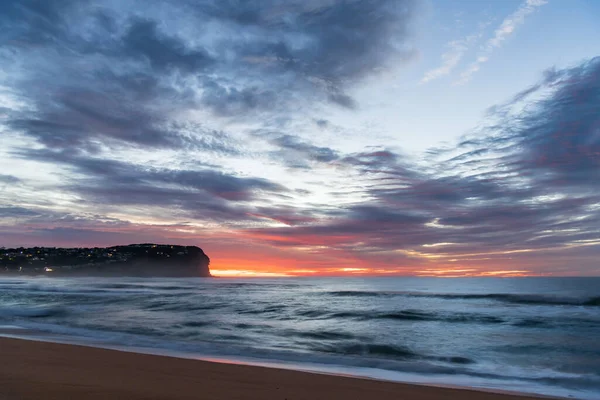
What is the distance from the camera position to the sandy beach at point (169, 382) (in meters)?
5.14

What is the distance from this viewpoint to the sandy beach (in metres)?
5.14

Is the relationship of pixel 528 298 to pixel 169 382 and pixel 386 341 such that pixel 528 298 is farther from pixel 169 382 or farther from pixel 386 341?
pixel 169 382

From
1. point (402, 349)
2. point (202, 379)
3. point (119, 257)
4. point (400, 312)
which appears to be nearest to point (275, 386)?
point (202, 379)

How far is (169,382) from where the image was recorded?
5.99 metres

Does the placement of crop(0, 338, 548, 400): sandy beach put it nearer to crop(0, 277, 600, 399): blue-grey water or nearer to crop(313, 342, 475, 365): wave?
crop(0, 277, 600, 399): blue-grey water

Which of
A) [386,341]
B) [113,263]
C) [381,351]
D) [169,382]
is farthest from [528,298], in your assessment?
[113,263]

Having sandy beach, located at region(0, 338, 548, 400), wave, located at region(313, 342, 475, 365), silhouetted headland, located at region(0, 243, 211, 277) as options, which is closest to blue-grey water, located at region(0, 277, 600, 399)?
wave, located at region(313, 342, 475, 365)

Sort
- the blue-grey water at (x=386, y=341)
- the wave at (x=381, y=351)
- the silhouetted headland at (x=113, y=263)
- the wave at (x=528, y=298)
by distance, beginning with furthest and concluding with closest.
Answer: the silhouetted headland at (x=113, y=263) < the wave at (x=528, y=298) < the wave at (x=381, y=351) < the blue-grey water at (x=386, y=341)

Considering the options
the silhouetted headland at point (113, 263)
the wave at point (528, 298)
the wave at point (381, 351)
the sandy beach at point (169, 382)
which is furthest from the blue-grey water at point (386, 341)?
the silhouetted headland at point (113, 263)

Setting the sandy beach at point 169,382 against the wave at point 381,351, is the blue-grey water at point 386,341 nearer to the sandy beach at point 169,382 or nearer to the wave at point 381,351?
the wave at point 381,351

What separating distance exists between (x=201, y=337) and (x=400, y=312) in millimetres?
14208

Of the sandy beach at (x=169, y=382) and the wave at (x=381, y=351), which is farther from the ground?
the sandy beach at (x=169, y=382)

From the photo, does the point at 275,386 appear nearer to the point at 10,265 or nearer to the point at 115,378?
the point at 115,378

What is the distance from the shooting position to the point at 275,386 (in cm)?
604
